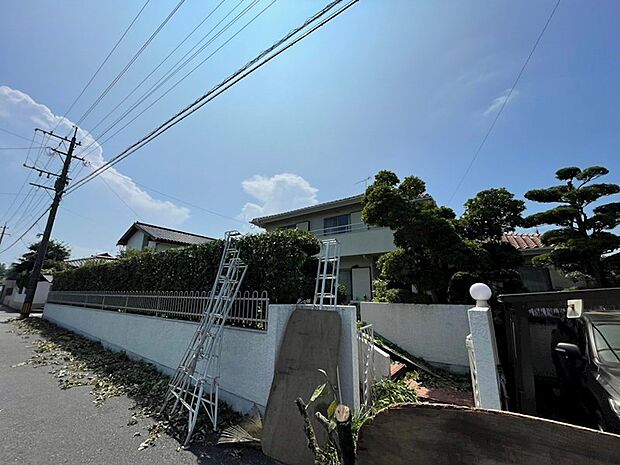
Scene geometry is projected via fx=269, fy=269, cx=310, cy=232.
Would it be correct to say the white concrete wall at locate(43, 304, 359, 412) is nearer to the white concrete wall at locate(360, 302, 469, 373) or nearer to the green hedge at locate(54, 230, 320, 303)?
the green hedge at locate(54, 230, 320, 303)

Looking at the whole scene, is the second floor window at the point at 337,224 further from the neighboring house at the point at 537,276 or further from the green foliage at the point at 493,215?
the green foliage at the point at 493,215

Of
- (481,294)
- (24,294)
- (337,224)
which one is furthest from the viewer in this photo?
(24,294)

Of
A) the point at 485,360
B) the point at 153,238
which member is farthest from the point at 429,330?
the point at 153,238

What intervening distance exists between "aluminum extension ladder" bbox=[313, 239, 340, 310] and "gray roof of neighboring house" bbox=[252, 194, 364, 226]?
27.0 ft

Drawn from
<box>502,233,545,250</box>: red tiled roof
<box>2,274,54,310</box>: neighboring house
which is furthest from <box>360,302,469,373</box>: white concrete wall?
<box>2,274,54,310</box>: neighboring house

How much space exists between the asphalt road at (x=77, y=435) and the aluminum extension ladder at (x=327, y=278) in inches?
73.7

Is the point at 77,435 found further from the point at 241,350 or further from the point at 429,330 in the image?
the point at 429,330

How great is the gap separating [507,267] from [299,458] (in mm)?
6173

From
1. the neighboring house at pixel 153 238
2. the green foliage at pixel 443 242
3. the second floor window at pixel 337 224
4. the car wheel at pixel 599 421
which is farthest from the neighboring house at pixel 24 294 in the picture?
the car wheel at pixel 599 421

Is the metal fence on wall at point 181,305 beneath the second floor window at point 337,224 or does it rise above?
beneath

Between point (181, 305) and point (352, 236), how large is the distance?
28.1ft

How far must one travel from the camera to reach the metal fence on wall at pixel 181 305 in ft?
13.5

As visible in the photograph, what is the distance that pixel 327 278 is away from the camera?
3852mm

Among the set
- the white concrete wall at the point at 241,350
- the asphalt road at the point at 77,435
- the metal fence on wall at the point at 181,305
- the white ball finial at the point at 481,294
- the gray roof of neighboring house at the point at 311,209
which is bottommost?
the asphalt road at the point at 77,435
